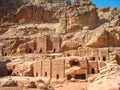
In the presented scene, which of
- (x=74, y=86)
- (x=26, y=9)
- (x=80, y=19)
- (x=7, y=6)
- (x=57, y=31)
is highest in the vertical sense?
(x=7, y=6)

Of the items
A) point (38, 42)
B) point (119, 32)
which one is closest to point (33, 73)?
point (38, 42)

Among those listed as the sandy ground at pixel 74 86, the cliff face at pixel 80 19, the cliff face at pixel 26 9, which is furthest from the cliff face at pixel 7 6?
the sandy ground at pixel 74 86

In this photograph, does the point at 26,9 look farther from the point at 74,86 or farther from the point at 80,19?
the point at 74,86

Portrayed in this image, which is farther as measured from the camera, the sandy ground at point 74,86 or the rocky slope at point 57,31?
the rocky slope at point 57,31

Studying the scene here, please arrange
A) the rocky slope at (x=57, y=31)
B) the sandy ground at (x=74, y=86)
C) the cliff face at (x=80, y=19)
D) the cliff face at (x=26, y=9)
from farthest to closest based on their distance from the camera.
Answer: the cliff face at (x=26, y=9), the cliff face at (x=80, y=19), the rocky slope at (x=57, y=31), the sandy ground at (x=74, y=86)

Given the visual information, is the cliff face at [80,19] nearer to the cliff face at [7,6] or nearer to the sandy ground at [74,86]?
the sandy ground at [74,86]

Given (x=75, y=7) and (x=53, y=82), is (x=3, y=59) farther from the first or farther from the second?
(x=75, y=7)

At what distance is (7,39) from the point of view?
7169 cm

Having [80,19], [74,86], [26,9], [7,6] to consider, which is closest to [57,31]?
[80,19]

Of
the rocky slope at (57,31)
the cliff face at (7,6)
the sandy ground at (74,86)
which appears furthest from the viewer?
the cliff face at (7,6)

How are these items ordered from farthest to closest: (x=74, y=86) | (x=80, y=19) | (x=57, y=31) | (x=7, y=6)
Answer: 1. (x=7, y=6)
2. (x=57, y=31)
3. (x=80, y=19)
4. (x=74, y=86)

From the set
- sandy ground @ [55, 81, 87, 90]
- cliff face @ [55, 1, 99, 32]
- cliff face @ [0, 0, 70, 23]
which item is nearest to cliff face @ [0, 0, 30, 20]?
cliff face @ [0, 0, 70, 23]

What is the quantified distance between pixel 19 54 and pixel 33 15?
34.6m

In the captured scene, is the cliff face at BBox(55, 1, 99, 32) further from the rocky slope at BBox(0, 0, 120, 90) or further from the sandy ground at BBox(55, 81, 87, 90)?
the sandy ground at BBox(55, 81, 87, 90)
